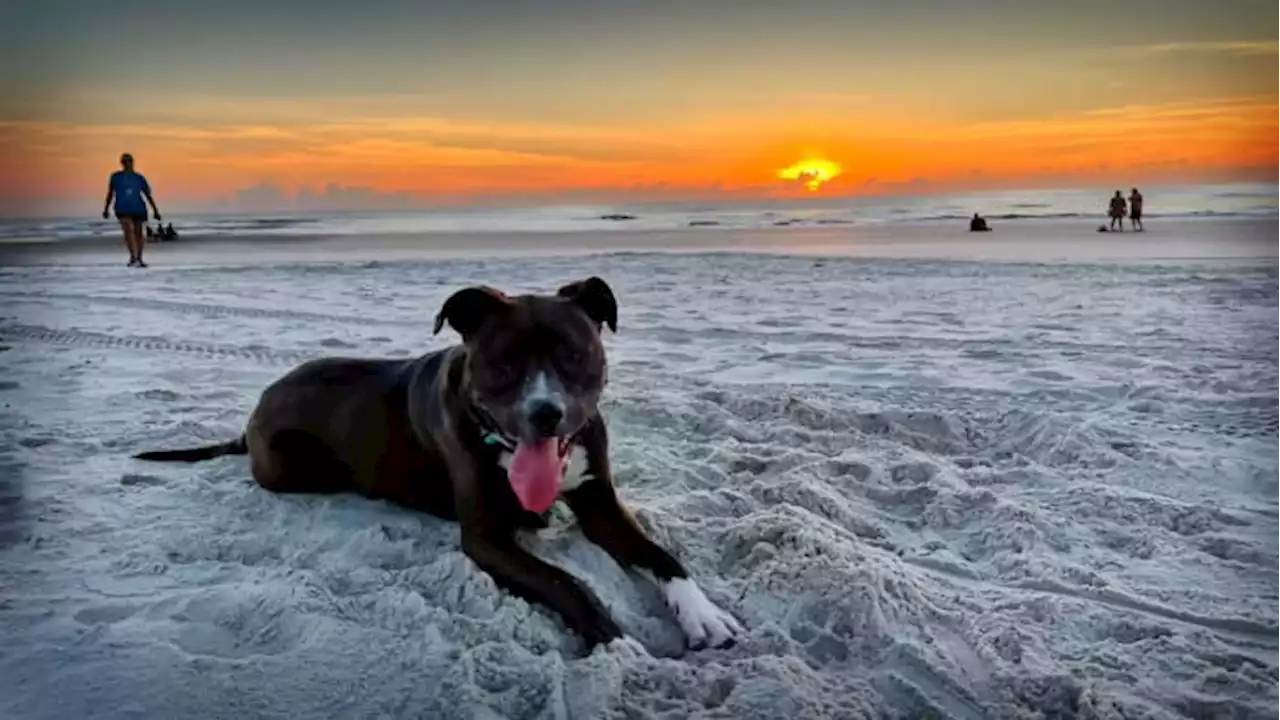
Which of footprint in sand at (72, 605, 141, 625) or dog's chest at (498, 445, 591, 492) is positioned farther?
dog's chest at (498, 445, 591, 492)

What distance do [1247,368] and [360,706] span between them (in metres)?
2.28

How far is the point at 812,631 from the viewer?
4.66 ft

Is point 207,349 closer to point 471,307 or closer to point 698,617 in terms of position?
point 471,307

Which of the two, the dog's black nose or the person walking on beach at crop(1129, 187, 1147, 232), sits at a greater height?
Result: the person walking on beach at crop(1129, 187, 1147, 232)

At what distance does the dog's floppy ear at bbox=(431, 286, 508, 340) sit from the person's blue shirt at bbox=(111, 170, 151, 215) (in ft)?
1.37

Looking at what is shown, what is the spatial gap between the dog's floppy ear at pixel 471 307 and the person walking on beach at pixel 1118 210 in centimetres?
93

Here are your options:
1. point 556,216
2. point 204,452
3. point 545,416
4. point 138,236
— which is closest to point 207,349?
point 204,452

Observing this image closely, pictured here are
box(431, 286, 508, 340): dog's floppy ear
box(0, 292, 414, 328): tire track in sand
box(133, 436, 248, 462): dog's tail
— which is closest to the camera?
box(431, 286, 508, 340): dog's floppy ear

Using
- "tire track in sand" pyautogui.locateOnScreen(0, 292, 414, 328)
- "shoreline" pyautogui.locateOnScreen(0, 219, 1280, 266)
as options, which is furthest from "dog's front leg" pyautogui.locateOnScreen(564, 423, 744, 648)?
"tire track in sand" pyautogui.locateOnScreen(0, 292, 414, 328)

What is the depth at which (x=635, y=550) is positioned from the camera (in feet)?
5.49

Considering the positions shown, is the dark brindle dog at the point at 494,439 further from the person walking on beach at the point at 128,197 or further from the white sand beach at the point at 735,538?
the person walking on beach at the point at 128,197

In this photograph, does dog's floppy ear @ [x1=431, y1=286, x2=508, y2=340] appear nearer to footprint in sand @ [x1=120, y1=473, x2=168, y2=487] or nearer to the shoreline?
the shoreline

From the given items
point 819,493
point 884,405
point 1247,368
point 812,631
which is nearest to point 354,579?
point 812,631

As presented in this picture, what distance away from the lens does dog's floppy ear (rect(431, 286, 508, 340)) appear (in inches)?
62.4
